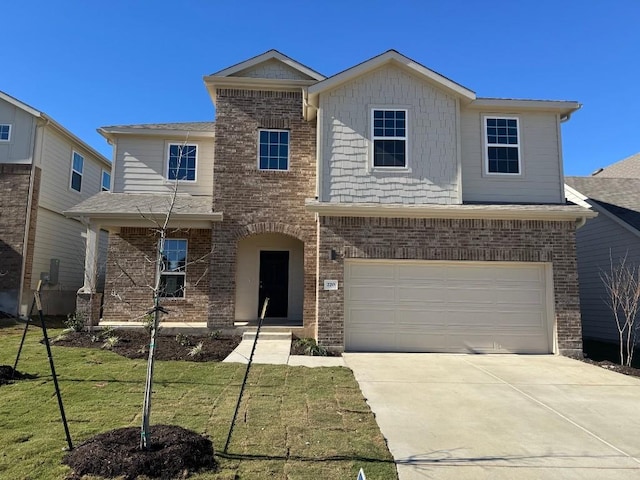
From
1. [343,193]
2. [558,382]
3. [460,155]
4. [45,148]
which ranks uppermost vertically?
[45,148]

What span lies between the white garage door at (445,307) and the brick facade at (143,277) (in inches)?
190

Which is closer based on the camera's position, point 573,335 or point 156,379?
point 156,379

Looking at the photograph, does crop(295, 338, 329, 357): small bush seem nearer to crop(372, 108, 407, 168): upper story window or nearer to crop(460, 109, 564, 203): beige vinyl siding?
crop(372, 108, 407, 168): upper story window

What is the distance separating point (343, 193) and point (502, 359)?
5230 mm

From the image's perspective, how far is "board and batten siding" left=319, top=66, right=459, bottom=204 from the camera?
11.1m

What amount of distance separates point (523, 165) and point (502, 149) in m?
0.67

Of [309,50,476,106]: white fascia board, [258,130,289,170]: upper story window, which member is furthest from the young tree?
[258,130,289,170]: upper story window

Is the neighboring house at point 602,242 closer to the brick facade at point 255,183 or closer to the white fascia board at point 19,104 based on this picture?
the brick facade at point 255,183

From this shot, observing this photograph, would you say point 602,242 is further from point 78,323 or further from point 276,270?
point 78,323

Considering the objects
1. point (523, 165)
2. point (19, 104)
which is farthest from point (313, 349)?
point (19, 104)

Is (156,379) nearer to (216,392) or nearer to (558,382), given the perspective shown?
(216,392)

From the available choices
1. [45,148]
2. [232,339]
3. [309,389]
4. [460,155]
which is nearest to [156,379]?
[309,389]

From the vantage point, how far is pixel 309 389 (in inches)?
273

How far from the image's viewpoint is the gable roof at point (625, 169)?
18.5 meters
